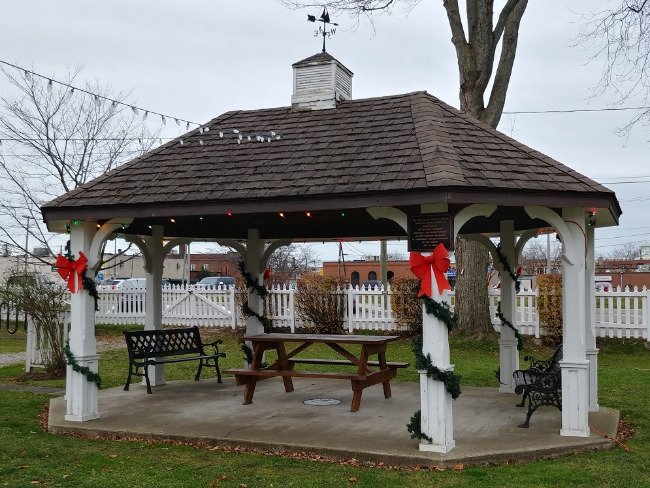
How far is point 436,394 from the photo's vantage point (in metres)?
7.07

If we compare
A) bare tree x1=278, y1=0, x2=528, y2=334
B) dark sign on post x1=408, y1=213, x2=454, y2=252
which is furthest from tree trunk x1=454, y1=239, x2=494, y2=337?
dark sign on post x1=408, y1=213, x2=454, y2=252

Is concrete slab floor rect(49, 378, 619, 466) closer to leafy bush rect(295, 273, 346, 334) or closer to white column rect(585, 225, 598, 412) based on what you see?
white column rect(585, 225, 598, 412)

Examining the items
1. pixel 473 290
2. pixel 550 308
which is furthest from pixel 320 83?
pixel 550 308

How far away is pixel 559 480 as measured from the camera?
6.19 m

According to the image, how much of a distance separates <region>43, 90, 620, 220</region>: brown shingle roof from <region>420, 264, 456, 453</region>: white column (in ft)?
4.21

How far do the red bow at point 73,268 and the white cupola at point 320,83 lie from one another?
14.0 ft

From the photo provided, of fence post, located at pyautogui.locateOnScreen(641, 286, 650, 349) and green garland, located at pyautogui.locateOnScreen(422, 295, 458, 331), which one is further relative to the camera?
fence post, located at pyautogui.locateOnScreen(641, 286, 650, 349)

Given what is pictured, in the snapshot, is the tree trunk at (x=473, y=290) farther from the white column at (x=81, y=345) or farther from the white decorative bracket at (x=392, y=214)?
the white column at (x=81, y=345)

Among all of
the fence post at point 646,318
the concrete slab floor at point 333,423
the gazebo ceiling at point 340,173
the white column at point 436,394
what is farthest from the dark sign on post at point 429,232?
the fence post at point 646,318

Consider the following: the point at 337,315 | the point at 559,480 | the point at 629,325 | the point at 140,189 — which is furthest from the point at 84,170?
the point at 559,480

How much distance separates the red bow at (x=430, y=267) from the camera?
696 cm

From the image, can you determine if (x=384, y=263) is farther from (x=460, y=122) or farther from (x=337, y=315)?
(x=460, y=122)

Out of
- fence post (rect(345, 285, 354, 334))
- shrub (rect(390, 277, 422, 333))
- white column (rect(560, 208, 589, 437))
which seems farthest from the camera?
fence post (rect(345, 285, 354, 334))

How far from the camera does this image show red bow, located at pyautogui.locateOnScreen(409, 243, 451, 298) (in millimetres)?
6957
